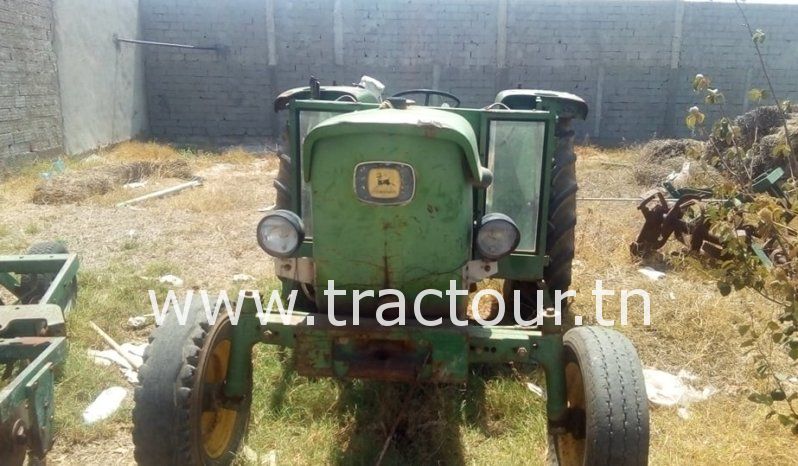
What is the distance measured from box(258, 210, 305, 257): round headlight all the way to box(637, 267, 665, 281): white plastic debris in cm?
333

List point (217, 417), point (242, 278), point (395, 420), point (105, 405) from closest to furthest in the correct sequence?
point (217, 417), point (395, 420), point (105, 405), point (242, 278)

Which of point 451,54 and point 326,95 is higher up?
point 451,54

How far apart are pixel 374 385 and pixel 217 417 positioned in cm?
82

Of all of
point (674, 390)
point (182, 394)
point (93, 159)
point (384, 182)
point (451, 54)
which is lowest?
point (674, 390)

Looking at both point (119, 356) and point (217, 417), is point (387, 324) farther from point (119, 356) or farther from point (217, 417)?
point (119, 356)

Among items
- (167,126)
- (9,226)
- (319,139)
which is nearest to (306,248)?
(319,139)

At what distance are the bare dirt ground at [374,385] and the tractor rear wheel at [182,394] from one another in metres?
0.32


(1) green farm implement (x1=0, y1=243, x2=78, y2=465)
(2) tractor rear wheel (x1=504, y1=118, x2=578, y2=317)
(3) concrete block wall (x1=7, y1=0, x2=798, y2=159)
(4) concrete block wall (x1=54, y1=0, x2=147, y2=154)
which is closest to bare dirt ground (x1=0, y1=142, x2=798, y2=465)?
(1) green farm implement (x1=0, y1=243, x2=78, y2=465)

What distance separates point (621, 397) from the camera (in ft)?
6.86

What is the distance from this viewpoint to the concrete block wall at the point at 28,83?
8.33 metres

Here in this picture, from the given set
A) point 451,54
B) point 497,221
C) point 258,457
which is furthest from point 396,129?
point 451,54

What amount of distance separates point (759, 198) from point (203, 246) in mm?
4314

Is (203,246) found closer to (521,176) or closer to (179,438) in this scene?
(521,176)

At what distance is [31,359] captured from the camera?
261cm
